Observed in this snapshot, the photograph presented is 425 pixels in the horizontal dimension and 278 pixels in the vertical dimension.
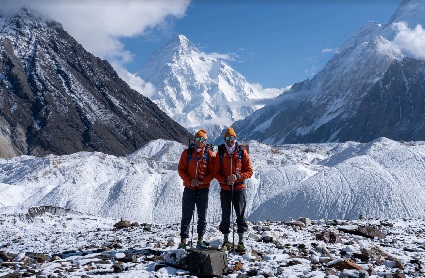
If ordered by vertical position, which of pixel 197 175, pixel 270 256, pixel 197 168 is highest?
pixel 197 168

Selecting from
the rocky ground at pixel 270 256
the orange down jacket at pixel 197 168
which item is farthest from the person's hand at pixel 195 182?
the rocky ground at pixel 270 256

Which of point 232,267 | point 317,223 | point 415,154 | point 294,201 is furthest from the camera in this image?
point 415,154

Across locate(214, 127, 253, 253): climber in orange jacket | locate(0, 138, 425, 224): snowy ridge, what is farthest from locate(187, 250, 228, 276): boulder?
locate(0, 138, 425, 224): snowy ridge

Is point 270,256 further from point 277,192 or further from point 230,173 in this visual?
point 277,192

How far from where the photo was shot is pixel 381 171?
41219 millimetres

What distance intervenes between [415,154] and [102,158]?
1718 inches

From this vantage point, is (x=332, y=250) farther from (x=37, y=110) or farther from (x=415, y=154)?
(x=37, y=110)

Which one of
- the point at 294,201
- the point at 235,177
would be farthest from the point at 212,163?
the point at 294,201

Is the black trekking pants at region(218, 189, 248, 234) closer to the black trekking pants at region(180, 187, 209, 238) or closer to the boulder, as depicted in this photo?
the black trekking pants at region(180, 187, 209, 238)

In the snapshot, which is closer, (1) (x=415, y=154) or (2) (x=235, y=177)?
(2) (x=235, y=177)

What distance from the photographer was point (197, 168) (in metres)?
11.1

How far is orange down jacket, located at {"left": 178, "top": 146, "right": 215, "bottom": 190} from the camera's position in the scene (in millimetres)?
11109

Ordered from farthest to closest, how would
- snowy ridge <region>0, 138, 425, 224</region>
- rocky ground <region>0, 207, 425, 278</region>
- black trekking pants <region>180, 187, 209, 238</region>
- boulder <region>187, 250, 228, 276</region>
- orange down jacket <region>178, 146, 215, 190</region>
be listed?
snowy ridge <region>0, 138, 425, 224</region> < black trekking pants <region>180, 187, 209, 238</region> < orange down jacket <region>178, 146, 215, 190</region> < rocky ground <region>0, 207, 425, 278</region> < boulder <region>187, 250, 228, 276</region>

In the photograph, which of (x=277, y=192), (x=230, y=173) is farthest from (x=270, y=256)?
(x=277, y=192)
